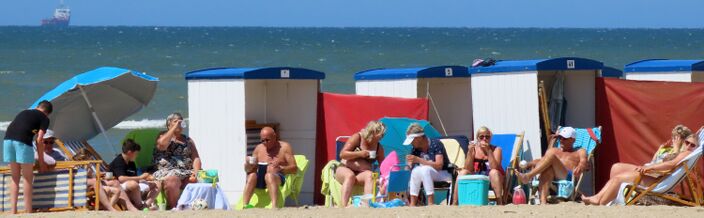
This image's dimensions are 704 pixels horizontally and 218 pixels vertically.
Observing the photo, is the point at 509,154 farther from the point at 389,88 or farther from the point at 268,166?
the point at 268,166

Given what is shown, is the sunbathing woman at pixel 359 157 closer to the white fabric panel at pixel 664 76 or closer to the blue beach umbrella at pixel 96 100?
the blue beach umbrella at pixel 96 100

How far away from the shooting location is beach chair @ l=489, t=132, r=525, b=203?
10602 millimetres

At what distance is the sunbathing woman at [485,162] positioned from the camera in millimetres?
10398

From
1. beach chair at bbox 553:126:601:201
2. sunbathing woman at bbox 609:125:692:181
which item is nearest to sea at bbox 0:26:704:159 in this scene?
beach chair at bbox 553:126:601:201

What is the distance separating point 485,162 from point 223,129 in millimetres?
2242

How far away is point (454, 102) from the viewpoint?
41.7 ft

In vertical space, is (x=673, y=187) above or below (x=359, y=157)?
below

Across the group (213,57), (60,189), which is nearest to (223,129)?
(60,189)

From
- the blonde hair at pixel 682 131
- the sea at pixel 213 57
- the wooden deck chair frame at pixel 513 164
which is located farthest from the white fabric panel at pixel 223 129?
the sea at pixel 213 57

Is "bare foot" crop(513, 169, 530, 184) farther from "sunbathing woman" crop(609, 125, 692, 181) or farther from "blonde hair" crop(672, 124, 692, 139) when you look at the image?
"blonde hair" crop(672, 124, 692, 139)

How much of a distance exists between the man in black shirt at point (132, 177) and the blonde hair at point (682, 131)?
381 centimetres

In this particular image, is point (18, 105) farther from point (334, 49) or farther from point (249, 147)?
point (334, 49)

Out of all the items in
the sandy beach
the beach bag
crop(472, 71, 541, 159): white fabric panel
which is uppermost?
crop(472, 71, 541, 159): white fabric panel

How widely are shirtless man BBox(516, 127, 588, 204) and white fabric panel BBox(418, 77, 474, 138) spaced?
6.46 ft
